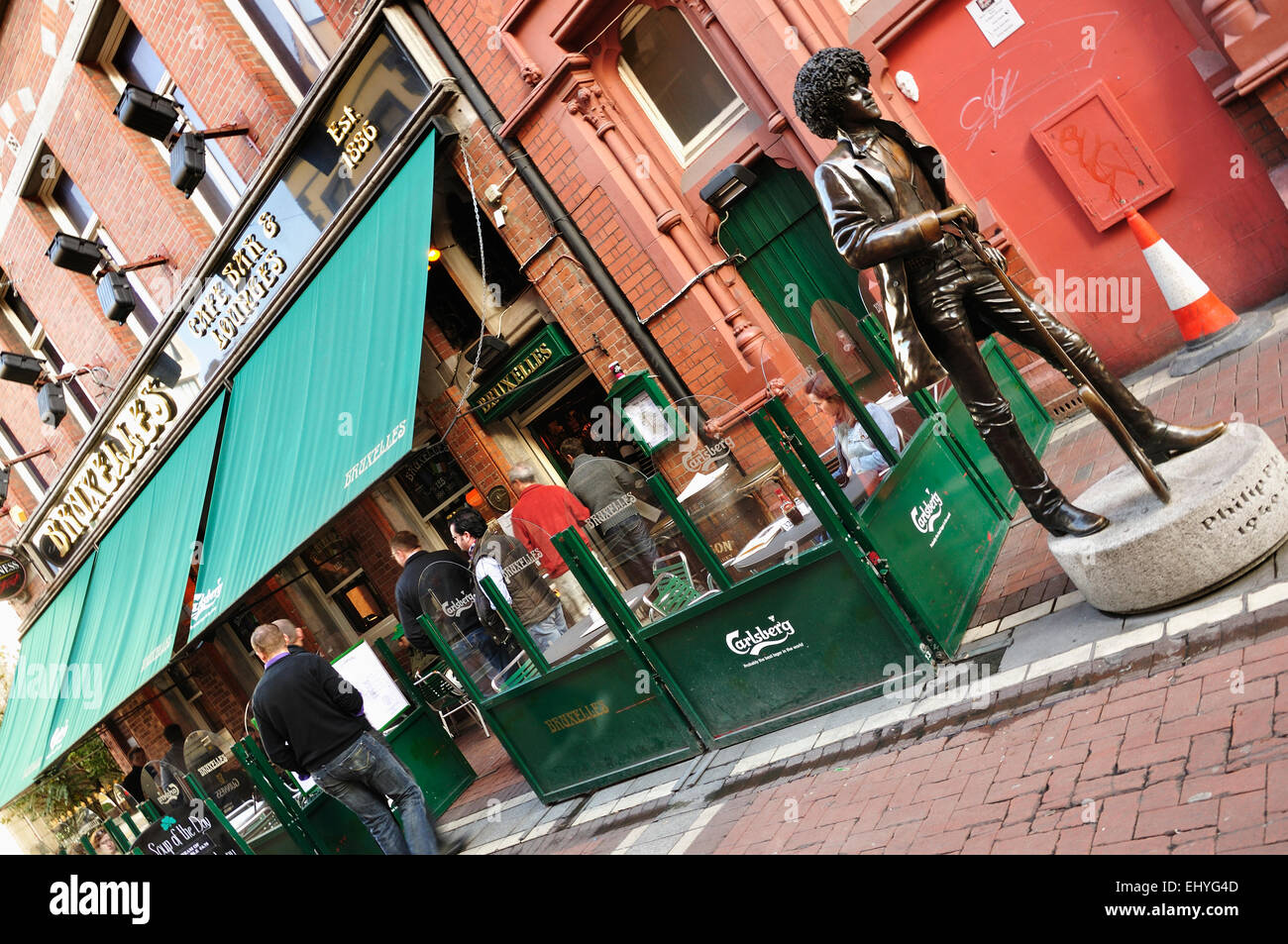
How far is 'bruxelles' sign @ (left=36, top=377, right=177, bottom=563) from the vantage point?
520 inches

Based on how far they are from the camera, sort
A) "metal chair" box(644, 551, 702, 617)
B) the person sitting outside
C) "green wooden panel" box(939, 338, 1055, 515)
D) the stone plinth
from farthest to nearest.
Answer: "green wooden panel" box(939, 338, 1055, 515) → the person sitting outside → "metal chair" box(644, 551, 702, 617) → the stone plinth

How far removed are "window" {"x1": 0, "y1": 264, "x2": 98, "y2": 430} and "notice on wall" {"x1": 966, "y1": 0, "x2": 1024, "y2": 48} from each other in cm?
1321

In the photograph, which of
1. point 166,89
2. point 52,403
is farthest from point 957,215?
point 52,403

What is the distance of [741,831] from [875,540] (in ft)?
4.93

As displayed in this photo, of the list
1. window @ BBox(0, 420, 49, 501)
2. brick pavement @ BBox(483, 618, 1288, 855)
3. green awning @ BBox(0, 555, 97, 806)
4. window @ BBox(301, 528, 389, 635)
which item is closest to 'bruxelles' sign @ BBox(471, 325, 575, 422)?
Answer: window @ BBox(301, 528, 389, 635)

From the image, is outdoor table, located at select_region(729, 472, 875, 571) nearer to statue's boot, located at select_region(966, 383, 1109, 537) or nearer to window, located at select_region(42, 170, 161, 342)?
statue's boot, located at select_region(966, 383, 1109, 537)

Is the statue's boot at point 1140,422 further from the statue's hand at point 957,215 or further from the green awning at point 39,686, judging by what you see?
the green awning at point 39,686

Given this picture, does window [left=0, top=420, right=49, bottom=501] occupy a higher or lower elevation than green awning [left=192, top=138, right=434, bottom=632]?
higher

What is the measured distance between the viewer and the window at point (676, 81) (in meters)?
9.02

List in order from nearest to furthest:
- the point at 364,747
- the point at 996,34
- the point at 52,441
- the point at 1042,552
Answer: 1. the point at 1042,552
2. the point at 364,747
3. the point at 996,34
4. the point at 52,441

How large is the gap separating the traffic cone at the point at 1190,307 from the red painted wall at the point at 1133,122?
430 millimetres
